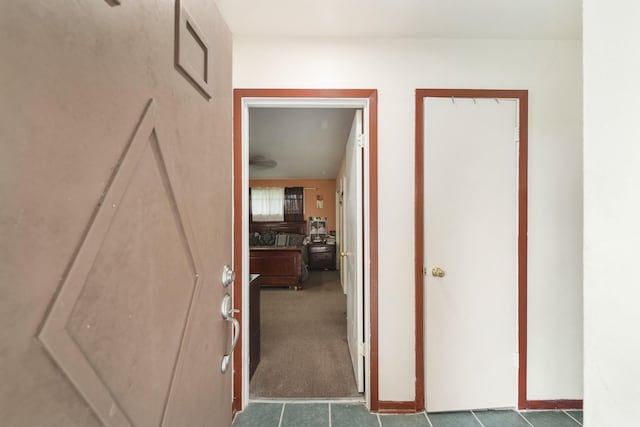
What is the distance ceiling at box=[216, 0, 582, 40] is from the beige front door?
3.00 ft

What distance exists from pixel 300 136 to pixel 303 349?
295 centimetres

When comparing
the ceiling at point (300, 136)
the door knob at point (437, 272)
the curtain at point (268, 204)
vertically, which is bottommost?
the door knob at point (437, 272)

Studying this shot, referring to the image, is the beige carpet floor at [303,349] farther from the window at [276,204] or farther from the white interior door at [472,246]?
the window at [276,204]

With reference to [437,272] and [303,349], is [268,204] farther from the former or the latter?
[437,272]

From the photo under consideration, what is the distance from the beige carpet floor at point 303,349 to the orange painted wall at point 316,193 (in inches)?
132

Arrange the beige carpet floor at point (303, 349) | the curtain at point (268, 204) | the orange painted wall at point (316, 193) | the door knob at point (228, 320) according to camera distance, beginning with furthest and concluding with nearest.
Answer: the orange painted wall at point (316, 193) < the curtain at point (268, 204) < the beige carpet floor at point (303, 349) < the door knob at point (228, 320)

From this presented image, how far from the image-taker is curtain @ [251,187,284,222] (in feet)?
23.7

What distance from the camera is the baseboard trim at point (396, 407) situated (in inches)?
66.6

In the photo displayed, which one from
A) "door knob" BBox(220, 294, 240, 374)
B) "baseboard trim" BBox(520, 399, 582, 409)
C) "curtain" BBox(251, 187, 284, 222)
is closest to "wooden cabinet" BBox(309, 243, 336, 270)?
"curtain" BBox(251, 187, 284, 222)

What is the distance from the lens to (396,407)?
170cm
